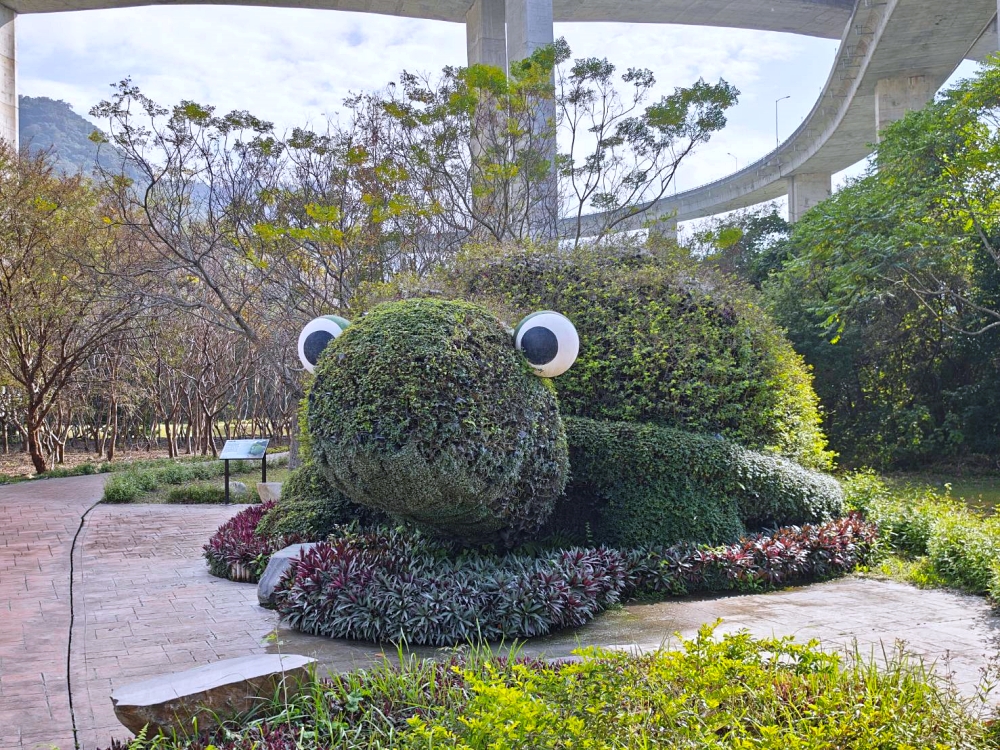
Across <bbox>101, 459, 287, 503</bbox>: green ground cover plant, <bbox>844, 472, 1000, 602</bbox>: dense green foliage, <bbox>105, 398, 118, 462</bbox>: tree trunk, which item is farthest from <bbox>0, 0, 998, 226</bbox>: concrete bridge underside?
<bbox>844, 472, 1000, 602</bbox>: dense green foliage

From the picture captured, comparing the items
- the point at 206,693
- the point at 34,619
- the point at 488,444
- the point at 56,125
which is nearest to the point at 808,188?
the point at 488,444

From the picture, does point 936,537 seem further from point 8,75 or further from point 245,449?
point 8,75

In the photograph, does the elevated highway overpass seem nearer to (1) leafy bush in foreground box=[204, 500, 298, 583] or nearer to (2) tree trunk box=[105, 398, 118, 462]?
(1) leafy bush in foreground box=[204, 500, 298, 583]

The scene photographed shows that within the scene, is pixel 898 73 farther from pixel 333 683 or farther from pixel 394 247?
pixel 333 683

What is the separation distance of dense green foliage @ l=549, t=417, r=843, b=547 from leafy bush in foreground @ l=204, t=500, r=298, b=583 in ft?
7.80

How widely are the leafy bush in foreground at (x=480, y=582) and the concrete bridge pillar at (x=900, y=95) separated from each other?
20.2 m

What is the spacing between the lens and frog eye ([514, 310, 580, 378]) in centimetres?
583

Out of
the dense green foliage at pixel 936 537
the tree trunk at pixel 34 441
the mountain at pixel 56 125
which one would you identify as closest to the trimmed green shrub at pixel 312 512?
the dense green foliage at pixel 936 537

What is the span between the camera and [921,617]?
583 centimetres

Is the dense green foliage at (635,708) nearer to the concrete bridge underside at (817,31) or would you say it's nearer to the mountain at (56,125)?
the concrete bridge underside at (817,31)

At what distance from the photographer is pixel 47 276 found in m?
16.9

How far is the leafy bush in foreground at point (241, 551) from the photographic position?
7125 millimetres

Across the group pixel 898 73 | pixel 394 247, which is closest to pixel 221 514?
pixel 394 247

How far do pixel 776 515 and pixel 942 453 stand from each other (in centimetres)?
980
